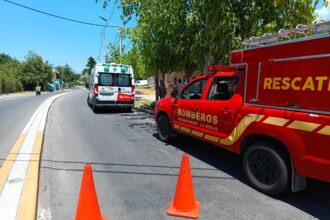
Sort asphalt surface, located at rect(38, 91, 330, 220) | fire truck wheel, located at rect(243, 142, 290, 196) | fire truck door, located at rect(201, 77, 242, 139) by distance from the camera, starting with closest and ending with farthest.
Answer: asphalt surface, located at rect(38, 91, 330, 220), fire truck wheel, located at rect(243, 142, 290, 196), fire truck door, located at rect(201, 77, 242, 139)

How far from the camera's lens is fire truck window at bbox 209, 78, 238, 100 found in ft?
17.5

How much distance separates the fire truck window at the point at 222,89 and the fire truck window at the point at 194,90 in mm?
383

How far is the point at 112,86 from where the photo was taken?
47.7ft

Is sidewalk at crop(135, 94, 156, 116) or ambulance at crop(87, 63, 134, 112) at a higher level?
ambulance at crop(87, 63, 134, 112)

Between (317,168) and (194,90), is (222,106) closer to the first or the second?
(194,90)

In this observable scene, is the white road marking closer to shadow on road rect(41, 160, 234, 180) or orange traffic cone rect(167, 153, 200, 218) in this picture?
shadow on road rect(41, 160, 234, 180)

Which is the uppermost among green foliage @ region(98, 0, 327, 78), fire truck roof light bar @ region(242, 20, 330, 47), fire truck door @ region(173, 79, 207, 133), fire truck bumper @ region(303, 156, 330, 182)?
green foliage @ region(98, 0, 327, 78)

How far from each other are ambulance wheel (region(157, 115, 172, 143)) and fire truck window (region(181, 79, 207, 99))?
3.36ft

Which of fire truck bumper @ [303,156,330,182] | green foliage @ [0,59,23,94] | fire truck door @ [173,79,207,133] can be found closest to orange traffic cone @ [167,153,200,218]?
fire truck bumper @ [303,156,330,182]

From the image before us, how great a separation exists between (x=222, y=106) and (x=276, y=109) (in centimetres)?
114

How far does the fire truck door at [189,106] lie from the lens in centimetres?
599

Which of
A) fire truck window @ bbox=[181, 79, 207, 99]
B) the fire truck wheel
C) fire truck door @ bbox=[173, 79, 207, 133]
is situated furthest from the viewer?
fire truck window @ bbox=[181, 79, 207, 99]

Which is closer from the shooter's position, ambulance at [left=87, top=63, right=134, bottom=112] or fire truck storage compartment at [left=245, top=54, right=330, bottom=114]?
fire truck storage compartment at [left=245, top=54, right=330, bottom=114]

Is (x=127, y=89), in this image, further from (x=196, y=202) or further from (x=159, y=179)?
(x=196, y=202)
